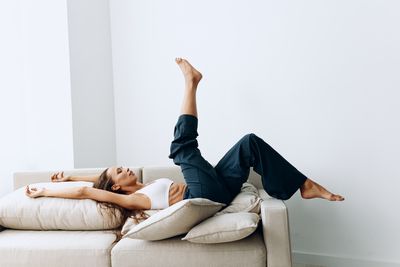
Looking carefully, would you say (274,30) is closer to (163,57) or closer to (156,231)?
(163,57)

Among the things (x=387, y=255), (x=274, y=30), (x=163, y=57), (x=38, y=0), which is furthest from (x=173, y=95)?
(x=387, y=255)

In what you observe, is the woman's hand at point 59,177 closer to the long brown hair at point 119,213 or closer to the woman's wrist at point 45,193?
the woman's wrist at point 45,193

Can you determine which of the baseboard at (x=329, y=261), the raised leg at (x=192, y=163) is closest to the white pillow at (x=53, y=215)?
the raised leg at (x=192, y=163)

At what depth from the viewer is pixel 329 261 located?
2.54m

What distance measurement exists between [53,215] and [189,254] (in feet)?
2.55

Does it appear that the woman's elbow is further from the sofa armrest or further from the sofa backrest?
the sofa armrest

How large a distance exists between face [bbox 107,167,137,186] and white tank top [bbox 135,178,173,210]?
A: 3.7 inches

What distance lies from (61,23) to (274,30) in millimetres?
1454

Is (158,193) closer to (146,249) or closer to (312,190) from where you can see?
(146,249)

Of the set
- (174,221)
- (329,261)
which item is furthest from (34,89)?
(329,261)

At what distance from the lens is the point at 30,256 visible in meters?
1.95

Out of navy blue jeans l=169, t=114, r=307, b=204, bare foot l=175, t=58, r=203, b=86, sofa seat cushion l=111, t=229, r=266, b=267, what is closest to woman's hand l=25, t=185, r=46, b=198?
sofa seat cushion l=111, t=229, r=266, b=267

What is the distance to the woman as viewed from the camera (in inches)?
84.7

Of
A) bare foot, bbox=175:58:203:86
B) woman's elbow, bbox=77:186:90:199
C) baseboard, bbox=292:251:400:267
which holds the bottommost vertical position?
baseboard, bbox=292:251:400:267
